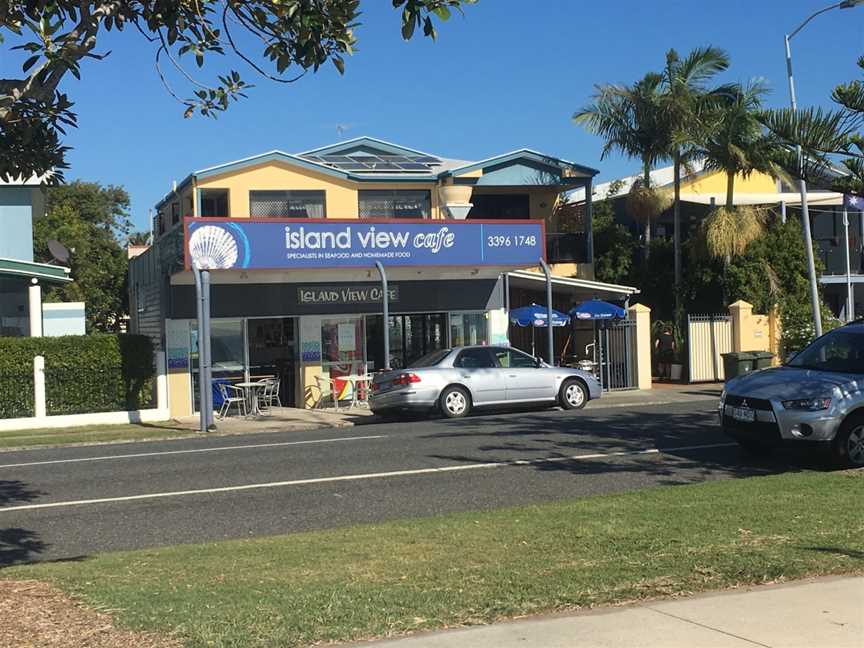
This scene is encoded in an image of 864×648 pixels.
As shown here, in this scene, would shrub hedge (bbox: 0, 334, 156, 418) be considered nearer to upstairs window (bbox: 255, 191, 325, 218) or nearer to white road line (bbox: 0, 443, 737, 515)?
upstairs window (bbox: 255, 191, 325, 218)

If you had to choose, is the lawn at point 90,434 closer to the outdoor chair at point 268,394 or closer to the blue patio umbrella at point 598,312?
the outdoor chair at point 268,394

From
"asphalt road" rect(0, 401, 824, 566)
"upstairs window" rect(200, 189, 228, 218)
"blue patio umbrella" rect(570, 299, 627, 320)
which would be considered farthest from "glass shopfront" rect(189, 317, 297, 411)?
"blue patio umbrella" rect(570, 299, 627, 320)

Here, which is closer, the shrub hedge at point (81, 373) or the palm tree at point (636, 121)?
the shrub hedge at point (81, 373)

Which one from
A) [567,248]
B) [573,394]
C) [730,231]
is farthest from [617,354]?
[573,394]

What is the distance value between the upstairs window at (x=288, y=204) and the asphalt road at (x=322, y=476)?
1043 cm

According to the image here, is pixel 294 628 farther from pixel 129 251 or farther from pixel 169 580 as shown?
pixel 129 251

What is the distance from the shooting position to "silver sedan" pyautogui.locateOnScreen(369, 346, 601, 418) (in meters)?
19.1

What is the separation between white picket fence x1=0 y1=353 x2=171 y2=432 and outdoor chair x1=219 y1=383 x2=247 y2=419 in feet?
4.38

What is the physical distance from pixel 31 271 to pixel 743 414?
17.8m

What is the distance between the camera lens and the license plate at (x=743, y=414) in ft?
39.0

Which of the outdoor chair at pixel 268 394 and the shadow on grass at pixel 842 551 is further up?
the outdoor chair at pixel 268 394

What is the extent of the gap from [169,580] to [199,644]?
1698mm

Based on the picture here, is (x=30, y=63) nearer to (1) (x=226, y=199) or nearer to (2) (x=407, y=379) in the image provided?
(2) (x=407, y=379)

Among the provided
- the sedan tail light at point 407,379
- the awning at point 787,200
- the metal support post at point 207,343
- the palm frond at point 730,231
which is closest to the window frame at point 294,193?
the metal support post at point 207,343
